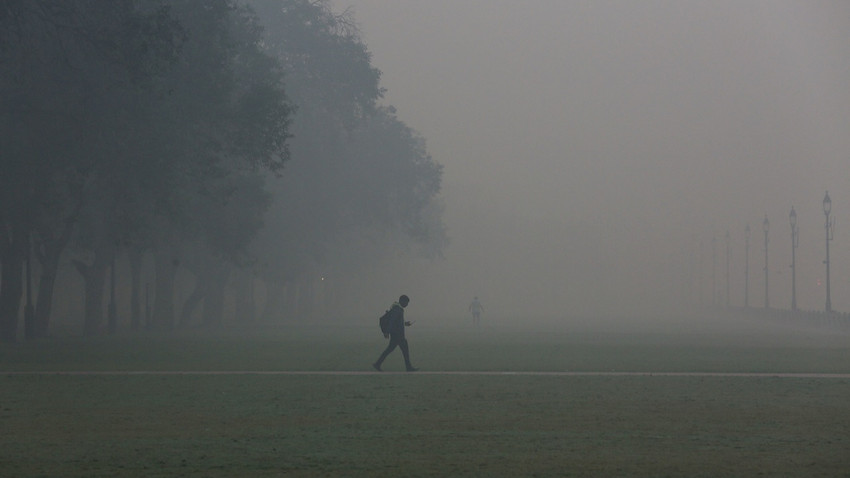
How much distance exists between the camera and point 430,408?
21.7 metres

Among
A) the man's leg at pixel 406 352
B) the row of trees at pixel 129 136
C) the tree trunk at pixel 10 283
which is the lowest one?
the man's leg at pixel 406 352

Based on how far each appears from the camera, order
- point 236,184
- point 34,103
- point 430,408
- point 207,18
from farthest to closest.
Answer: point 236,184 < point 207,18 < point 34,103 < point 430,408

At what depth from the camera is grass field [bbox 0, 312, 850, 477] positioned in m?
14.9

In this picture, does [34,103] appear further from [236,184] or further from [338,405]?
[338,405]

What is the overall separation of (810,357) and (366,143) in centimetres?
4869

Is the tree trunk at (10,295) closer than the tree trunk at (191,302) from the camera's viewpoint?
Yes

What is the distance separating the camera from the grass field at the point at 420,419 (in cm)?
1492

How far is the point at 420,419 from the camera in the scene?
19844 mm

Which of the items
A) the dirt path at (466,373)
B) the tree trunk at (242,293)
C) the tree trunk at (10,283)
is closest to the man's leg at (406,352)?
the dirt path at (466,373)

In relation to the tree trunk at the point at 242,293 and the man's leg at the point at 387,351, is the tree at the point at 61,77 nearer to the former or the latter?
the man's leg at the point at 387,351

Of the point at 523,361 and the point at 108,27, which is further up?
the point at 108,27

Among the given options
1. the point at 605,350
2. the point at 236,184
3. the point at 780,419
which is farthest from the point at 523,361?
the point at 236,184

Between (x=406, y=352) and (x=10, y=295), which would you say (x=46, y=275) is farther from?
(x=406, y=352)

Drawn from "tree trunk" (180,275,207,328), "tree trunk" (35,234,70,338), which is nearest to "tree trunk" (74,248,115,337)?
"tree trunk" (35,234,70,338)
